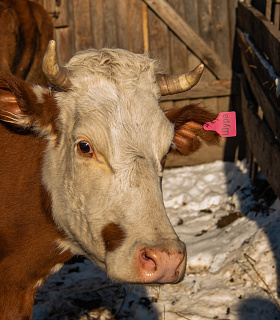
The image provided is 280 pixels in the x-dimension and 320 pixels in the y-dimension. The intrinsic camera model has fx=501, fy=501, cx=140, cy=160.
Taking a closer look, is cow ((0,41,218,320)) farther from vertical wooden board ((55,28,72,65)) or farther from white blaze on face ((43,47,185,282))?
vertical wooden board ((55,28,72,65))

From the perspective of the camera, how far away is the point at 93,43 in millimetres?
8047

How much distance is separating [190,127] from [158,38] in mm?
4526

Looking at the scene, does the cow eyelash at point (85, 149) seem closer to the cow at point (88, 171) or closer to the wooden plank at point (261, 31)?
the cow at point (88, 171)

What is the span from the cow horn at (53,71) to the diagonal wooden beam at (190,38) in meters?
5.15

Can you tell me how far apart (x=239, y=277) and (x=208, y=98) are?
3.85 m

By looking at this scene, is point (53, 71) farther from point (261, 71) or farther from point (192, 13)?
point (192, 13)

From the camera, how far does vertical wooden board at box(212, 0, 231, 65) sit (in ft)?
25.9

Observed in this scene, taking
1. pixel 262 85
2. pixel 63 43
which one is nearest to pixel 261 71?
pixel 262 85

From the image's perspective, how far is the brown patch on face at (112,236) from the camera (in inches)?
110

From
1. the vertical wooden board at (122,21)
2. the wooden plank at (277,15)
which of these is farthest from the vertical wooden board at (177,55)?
the wooden plank at (277,15)

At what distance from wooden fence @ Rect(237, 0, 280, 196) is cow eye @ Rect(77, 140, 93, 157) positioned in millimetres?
2140

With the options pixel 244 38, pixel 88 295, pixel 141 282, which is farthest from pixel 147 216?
pixel 244 38

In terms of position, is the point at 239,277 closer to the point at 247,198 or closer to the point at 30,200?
the point at 247,198

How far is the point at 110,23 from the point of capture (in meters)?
7.97
